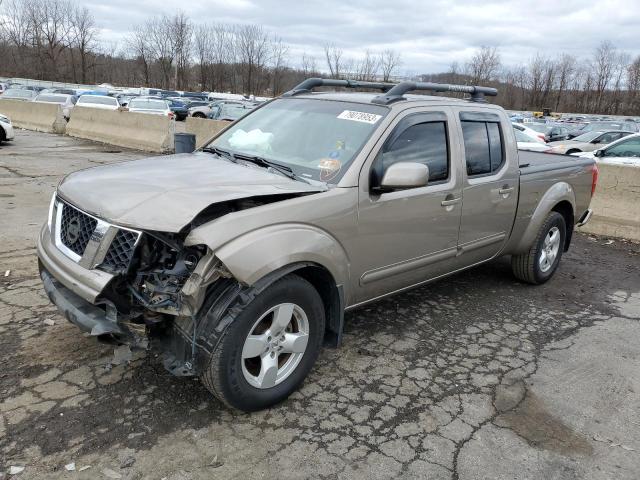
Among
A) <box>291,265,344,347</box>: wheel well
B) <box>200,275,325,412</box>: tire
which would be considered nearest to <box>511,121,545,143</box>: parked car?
<box>291,265,344,347</box>: wheel well

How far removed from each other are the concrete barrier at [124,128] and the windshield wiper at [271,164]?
38.4 feet

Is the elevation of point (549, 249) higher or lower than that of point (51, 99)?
lower

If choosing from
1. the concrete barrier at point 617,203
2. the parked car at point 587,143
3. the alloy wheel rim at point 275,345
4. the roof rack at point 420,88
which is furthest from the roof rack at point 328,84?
the parked car at point 587,143

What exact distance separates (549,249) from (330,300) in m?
3.37

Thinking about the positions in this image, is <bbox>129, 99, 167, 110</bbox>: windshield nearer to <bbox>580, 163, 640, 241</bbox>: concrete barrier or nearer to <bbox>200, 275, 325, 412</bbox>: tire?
<bbox>580, 163, 640, 241</bbox>: concrete barrier

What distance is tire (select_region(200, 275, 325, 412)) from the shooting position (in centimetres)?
276

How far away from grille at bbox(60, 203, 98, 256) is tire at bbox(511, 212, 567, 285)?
4233 millimetres

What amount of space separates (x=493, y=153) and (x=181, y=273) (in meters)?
3.12

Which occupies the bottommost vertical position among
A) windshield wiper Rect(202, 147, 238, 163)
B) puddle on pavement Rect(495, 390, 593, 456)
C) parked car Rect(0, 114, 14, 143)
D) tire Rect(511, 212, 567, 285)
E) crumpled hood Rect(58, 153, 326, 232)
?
puddle on pavement Rect(495, 390, 593, 456)

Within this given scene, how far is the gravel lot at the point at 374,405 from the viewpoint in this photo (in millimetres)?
2699

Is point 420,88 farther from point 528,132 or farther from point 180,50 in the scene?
point 180,50

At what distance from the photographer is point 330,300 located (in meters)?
3.35

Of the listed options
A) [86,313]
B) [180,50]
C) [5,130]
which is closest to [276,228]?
[86,313]

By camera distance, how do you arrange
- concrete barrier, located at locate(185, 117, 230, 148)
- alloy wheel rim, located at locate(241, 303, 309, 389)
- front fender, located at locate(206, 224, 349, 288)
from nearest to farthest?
front fender, located at locate(206, 224, 349, 288)
alloy wheel rim, located at locate(241, 303, 309, 389)
concrete barrier, located at locate(185, 117, 230, 148)
